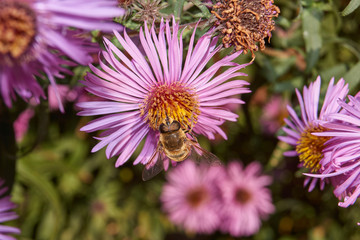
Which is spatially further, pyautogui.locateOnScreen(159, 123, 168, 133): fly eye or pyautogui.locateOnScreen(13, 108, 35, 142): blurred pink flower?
pyautogui.locateOnScreen(13, 108, 35, 142): blurred pink flower

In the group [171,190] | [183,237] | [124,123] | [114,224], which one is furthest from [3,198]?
[183,237]

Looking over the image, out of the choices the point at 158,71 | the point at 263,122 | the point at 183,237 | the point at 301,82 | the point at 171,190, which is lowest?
the point at 183,237

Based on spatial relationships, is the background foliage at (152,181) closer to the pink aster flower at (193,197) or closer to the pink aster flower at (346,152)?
the pink aster flower at (193,197)

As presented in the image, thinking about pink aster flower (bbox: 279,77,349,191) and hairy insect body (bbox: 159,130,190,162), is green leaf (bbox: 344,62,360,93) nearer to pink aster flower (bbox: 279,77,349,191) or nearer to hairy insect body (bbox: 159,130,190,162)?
pink aster flower (bbox: 279,77,349,191)

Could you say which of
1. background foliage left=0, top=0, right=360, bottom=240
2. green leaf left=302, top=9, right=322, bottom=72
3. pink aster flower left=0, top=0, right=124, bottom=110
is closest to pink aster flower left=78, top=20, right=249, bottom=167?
pink aster flower left=0, top=0, right=124, bottom=110

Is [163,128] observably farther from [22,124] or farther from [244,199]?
[244,199]

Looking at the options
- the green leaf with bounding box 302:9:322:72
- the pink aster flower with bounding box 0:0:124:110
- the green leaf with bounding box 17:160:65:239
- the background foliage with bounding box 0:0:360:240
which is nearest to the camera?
the pink aster flower with bounding box 0:0:124:110

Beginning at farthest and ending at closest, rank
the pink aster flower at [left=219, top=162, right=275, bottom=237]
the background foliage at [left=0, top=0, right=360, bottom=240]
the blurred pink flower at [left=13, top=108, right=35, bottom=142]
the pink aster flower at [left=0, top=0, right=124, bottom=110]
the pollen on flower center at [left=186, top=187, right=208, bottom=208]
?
the pollen on flower center at [left=186, top=187, right=208, bottom=208], the pink aster flower at [left=219, top=162, right=275, bottom=237], the blurred pink flower at [left=13, top=108, right=35, bottom=142], the background foliage at [left=0, top=0, right=360, bottom=240], the pink aster flower at [left=0, top=0, right=124, bottom=110]

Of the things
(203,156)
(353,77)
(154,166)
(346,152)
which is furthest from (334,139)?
(154,166)

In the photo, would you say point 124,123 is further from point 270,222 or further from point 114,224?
point 270,222
